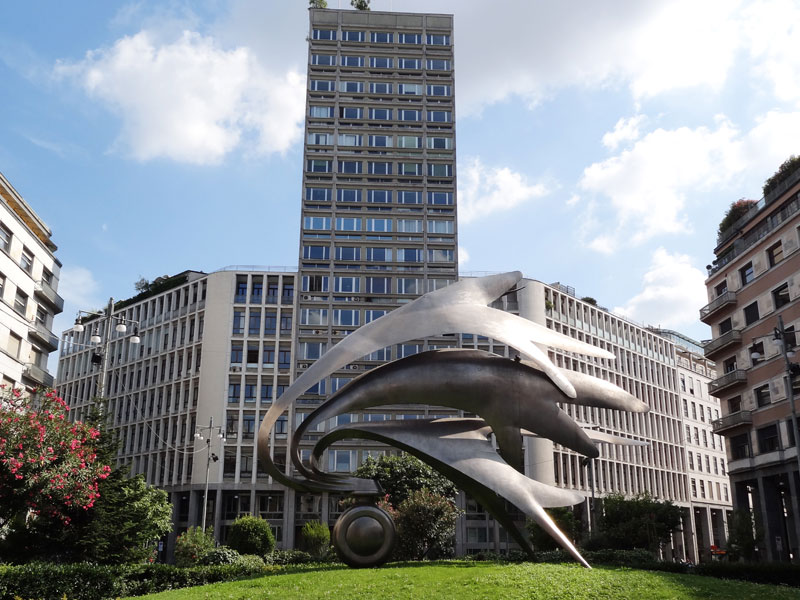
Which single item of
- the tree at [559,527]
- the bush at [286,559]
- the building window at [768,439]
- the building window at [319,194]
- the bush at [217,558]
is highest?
the building window at [319,194]

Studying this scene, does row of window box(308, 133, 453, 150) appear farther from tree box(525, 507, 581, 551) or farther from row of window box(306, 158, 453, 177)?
tree box(525, 507, 581, 551)

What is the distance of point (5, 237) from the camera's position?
42.5 metres

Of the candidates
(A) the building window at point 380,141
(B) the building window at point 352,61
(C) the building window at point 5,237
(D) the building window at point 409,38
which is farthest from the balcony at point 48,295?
(D) the building window at point 409,38

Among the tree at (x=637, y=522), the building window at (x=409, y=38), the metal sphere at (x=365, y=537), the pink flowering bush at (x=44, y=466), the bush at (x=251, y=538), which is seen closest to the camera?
the metal sphere at (x=365, y=537)

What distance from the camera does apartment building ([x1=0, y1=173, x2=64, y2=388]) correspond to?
42188 millimetres

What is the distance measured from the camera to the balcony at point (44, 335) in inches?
1767

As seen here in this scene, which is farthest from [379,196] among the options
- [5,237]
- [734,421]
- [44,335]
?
[734,421]

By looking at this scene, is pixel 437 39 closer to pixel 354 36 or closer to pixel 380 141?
pixel 354 36

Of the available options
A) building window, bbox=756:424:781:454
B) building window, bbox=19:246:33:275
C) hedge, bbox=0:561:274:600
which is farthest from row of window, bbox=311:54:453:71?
hedge, bbox=0:561:274:600

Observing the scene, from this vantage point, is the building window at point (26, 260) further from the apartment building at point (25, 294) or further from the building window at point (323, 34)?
the building window at point (323, 34)

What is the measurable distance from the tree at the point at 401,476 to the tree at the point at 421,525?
14.2 m

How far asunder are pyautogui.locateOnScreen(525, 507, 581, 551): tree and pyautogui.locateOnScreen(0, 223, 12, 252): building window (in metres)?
33.7

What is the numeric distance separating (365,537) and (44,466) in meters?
11.0

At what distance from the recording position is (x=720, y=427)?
4816cm
